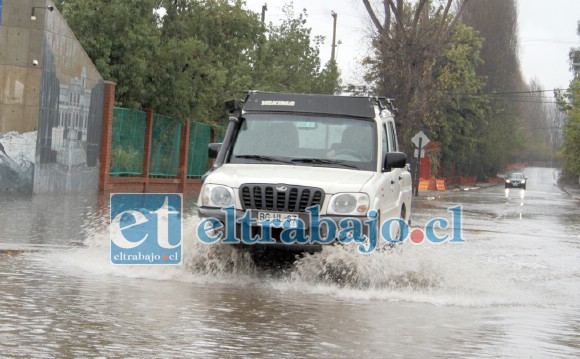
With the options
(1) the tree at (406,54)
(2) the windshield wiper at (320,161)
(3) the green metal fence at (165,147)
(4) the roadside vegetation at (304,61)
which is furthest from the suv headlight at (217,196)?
(1) the tree at (406,54)

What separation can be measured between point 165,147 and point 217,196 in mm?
23558

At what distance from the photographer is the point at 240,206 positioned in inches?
395

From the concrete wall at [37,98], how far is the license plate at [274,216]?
563 inches

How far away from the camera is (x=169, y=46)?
98.6ft

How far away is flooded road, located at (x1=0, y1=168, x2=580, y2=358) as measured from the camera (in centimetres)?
664

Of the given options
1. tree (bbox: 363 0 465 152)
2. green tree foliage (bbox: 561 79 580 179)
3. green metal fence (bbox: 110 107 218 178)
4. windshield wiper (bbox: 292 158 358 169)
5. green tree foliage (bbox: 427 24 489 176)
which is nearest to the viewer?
windshield wiper (bbox: 292 158 358 169)

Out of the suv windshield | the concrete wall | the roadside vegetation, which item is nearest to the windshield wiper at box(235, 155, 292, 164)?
the suv windshield

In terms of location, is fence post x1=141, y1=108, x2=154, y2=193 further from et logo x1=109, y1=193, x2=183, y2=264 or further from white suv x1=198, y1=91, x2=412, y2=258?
white suv x1=198, y1=91, x2=412, y2=258

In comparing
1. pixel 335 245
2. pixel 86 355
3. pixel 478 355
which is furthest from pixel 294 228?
pixel 86 355

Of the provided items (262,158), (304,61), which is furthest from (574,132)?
(262,158)

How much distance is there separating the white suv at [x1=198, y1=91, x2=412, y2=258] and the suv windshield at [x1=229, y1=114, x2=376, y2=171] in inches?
0.4

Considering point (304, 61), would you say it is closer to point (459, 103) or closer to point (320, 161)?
point (459, 103)

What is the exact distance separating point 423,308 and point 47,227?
26.5ft

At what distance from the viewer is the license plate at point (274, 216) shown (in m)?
9.89
